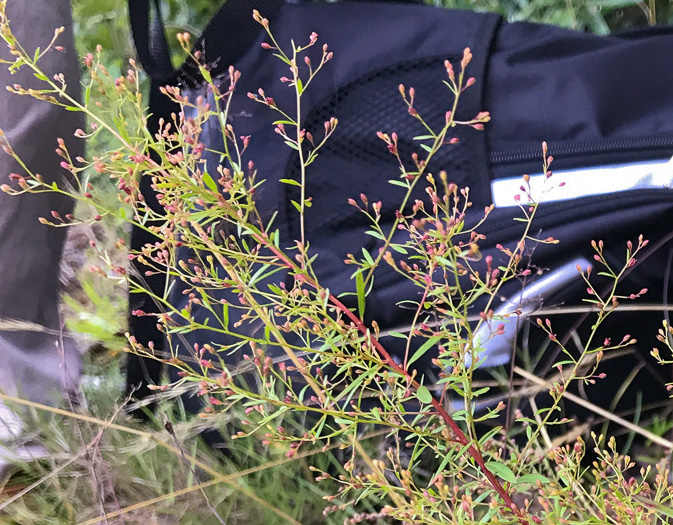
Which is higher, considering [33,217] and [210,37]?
[210,37]

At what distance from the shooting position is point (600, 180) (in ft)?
2.24

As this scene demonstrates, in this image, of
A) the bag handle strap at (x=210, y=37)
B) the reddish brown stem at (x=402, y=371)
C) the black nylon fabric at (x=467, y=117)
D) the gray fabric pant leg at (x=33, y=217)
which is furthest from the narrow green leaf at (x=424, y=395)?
the bag handle strap at (x=210, y=37)

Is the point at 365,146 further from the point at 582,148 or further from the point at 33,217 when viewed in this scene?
the point at 33,217

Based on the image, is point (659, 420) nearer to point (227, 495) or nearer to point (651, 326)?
point (651, 326)

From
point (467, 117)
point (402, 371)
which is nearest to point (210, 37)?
point (467, 117)

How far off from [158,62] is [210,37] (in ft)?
0.28

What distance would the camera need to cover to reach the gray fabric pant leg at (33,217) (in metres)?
0.71

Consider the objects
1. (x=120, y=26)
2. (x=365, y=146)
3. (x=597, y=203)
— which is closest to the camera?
(x=597, y=203)

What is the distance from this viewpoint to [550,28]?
804 millimetres

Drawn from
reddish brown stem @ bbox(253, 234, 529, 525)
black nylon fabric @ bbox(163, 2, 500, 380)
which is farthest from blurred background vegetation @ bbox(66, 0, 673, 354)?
reddish brown stem @ bbox(253, 234, 529, 525)

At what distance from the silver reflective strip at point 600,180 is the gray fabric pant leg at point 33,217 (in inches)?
20.8

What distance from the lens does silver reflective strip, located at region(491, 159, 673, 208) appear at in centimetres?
66

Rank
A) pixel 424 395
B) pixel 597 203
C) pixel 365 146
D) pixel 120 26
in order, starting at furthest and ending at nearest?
1. pixel 120 26
2. pixel 365 146
3. pixel 597 203
4. pixel 424 395

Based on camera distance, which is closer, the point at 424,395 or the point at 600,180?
the point at 424,395
